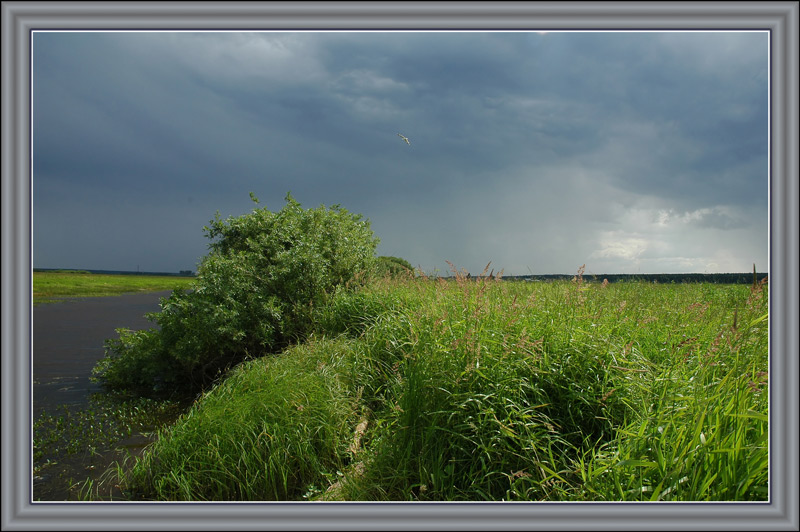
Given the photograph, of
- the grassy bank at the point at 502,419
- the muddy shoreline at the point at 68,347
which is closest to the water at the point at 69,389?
the muddy shoreline at the point at 68,347

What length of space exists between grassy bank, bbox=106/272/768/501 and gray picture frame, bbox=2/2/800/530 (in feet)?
1.16

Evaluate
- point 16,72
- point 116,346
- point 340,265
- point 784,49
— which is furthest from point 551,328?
point 116,346

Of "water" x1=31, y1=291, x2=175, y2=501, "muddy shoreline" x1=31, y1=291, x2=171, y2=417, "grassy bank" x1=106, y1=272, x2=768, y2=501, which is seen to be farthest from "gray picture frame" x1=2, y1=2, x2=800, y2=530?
"water" x1=31, y1=291, x2=175, y2=501

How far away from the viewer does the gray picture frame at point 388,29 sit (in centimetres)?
229

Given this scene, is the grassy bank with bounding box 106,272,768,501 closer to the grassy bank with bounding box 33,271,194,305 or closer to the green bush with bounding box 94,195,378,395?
the green bush with bounding box 94,195,378,395

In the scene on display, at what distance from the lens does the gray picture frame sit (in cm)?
229

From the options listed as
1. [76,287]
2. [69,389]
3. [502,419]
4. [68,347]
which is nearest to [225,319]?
[69,389]

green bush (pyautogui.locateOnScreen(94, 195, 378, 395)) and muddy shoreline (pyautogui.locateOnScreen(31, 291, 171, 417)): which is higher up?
green bush (pyautogui.locateOnScreen(94, 195, 378, 395))

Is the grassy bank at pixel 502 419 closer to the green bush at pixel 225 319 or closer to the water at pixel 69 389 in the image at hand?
the water at pixel 69 389

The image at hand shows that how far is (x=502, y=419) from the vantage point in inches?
154

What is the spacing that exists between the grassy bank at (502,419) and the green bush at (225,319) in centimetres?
357

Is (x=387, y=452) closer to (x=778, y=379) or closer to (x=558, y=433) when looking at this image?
(x=558, y=433)

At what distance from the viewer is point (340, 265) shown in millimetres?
12406

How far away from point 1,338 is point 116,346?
985 cm
